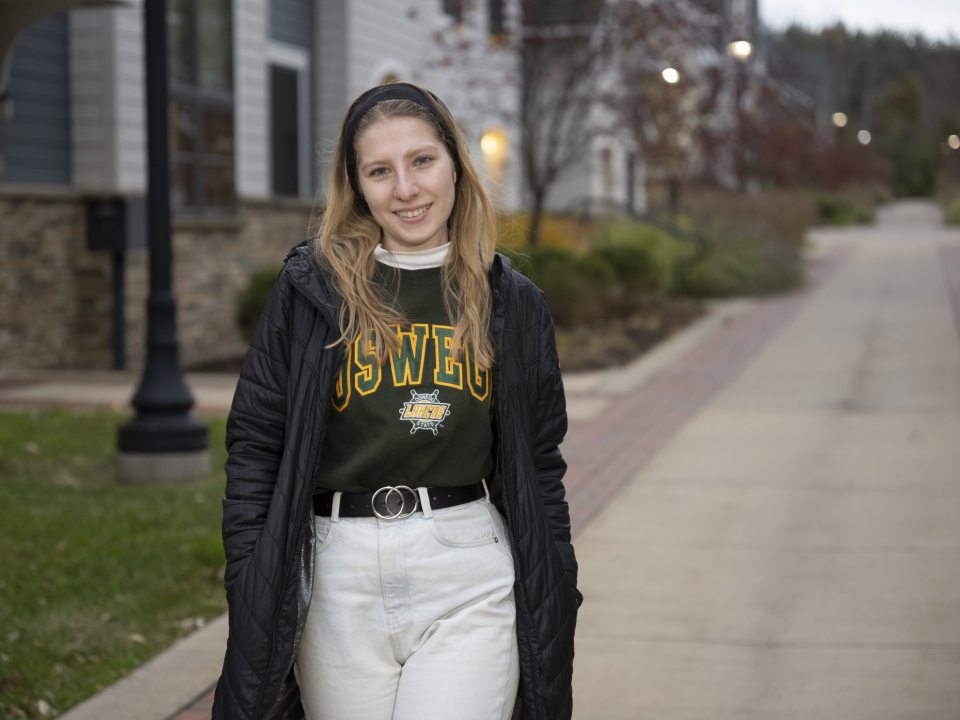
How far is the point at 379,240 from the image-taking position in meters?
2.83

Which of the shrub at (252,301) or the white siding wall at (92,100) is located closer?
the white siding wall at (92,100)

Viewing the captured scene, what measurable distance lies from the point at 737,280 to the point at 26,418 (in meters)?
13.9

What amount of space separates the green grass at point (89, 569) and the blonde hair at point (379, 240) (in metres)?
2.37

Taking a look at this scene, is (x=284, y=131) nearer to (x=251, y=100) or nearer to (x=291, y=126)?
(x=291, y=126)

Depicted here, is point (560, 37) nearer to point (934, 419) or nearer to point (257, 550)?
point (934, 419)

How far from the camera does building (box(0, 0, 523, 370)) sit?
41.0ft

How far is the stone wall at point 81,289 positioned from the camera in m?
12.3

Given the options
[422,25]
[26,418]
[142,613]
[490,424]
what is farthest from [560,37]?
[490,424]

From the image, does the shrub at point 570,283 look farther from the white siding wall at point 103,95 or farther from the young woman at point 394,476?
the young woman at point 394,476

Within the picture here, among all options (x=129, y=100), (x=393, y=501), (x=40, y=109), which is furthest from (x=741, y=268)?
(x=393, y=501)

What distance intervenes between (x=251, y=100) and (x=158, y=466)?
910cm

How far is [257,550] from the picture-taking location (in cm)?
260

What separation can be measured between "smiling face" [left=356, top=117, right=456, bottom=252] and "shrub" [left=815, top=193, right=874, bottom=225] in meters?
48.3

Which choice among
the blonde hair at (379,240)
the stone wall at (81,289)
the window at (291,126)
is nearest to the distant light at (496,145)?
the window at (291,126)
